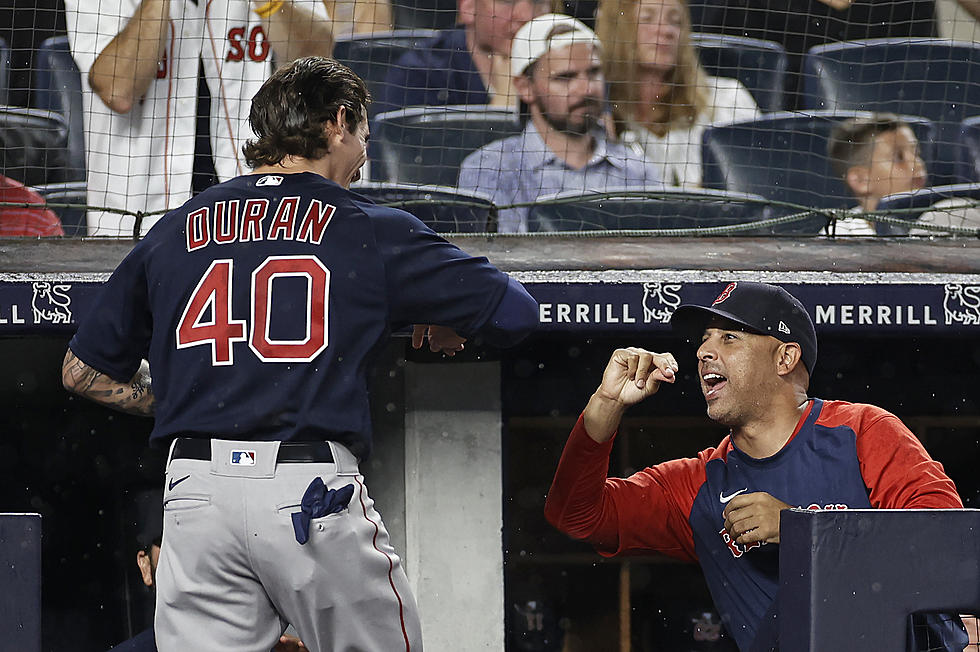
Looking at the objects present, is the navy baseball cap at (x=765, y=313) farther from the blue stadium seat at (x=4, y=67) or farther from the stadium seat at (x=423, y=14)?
the blue stadium seat at (x=4, y=67)

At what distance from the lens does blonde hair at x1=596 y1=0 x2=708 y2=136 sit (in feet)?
18.7

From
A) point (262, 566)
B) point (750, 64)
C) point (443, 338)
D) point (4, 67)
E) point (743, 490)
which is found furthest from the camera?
point (750, 64)

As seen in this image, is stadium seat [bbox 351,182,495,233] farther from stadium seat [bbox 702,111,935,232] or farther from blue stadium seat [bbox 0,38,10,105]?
blue stadium seat [bbox 0,38,10,105]

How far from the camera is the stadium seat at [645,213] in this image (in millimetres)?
5426

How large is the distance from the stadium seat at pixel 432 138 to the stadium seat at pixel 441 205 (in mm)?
405

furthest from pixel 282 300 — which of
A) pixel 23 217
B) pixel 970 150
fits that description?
pixel 970 150

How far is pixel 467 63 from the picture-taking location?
19.5ft

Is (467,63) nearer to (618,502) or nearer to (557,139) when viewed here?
(557,139)

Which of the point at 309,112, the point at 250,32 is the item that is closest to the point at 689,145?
the point at 250,32

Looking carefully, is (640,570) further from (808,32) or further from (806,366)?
(808,32)

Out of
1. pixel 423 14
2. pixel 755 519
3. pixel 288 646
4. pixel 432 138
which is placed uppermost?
pixel 423 14

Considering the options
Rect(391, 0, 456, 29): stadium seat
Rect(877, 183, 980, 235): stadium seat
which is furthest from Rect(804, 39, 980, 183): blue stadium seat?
Rect(391, 0, 456, 29): stadium seat

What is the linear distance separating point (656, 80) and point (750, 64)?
2.38ft

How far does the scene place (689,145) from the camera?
5797mm
